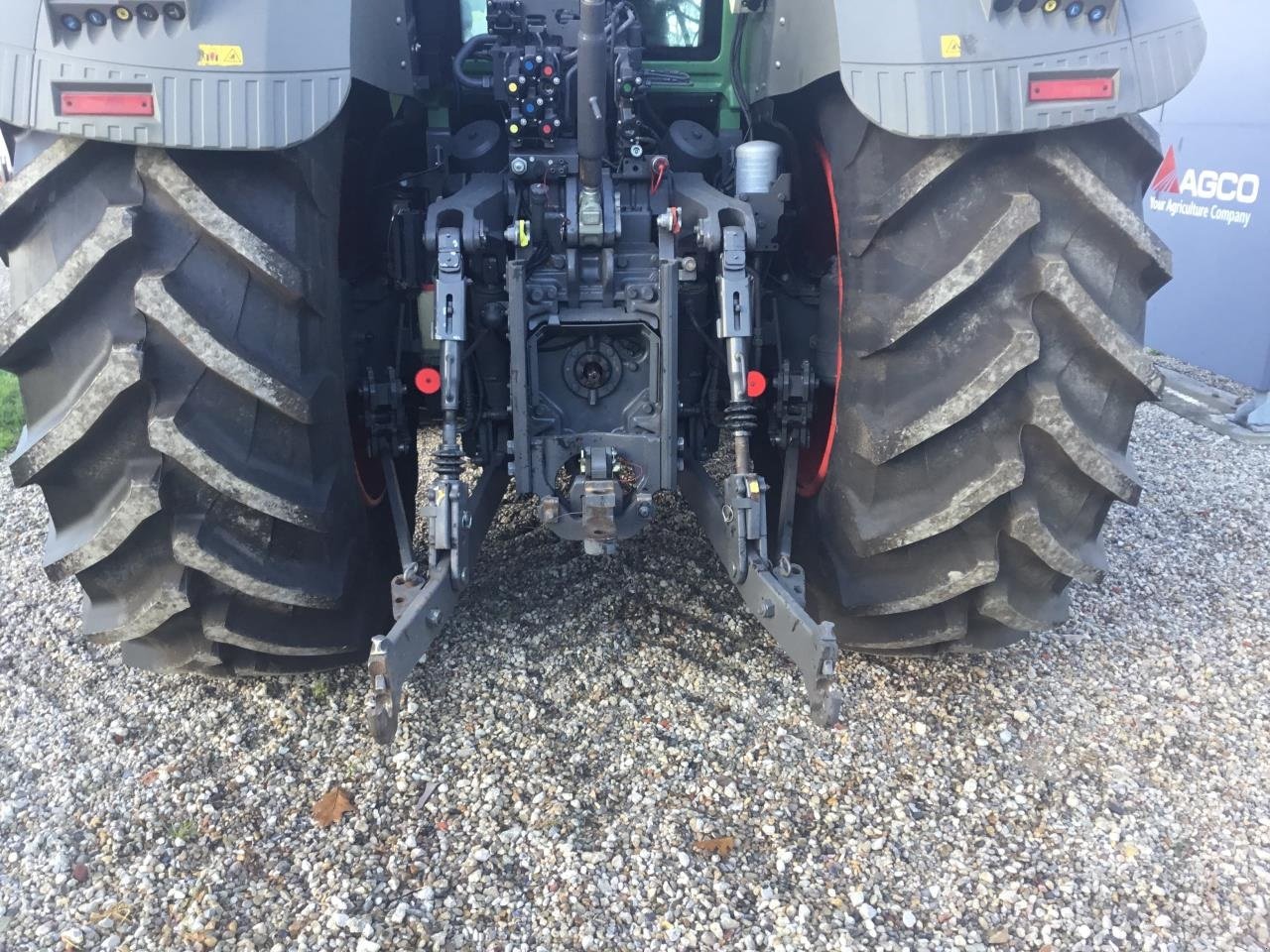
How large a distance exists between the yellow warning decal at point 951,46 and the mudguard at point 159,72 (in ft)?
4.33

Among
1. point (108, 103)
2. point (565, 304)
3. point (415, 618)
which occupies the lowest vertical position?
point (415, 618)

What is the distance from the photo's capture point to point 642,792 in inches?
99.9

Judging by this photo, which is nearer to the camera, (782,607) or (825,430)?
(782,607)

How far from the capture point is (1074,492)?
2416mm

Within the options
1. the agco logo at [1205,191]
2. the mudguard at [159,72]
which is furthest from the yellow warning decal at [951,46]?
the agco logo at [1205,191]

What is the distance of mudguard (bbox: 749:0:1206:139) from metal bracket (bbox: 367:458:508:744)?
139 centimetres

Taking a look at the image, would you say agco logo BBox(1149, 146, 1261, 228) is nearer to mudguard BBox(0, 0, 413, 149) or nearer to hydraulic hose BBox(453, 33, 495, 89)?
hydraulic hose BBox(453, 33, 495, 89)

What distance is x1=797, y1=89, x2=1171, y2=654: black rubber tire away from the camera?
7.20 ft

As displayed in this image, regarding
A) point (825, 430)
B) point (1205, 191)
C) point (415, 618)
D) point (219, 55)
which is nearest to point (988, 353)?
point (825, 430)

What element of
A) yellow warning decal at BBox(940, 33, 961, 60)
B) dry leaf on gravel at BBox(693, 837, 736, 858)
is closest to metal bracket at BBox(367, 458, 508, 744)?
dry leaf on gravel at BBox(693, 837, 736, 858)

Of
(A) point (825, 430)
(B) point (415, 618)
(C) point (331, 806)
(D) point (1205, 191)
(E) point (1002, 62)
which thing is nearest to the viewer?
(E) point (1002, 62)

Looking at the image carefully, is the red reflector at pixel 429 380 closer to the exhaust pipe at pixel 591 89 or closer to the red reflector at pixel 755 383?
the exhaust pipe at pixel 591 89

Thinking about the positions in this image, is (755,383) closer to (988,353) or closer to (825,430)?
(825,430)

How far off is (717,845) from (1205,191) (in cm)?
641
